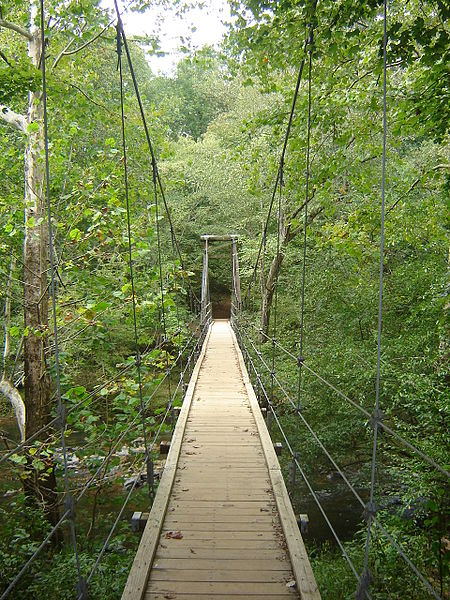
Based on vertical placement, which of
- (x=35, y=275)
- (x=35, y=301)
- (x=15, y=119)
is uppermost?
(x=15, y=119)

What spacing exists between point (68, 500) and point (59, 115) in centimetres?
459

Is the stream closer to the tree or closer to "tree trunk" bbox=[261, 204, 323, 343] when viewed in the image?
the tree

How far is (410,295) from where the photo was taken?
17.9 feet

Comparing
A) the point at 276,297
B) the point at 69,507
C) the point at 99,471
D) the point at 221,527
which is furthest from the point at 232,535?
the point at 276,297

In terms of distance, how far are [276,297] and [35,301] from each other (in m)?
2.47

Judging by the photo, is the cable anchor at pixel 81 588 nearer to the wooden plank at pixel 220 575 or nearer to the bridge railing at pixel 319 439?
the wooden plank at pixel 220 575

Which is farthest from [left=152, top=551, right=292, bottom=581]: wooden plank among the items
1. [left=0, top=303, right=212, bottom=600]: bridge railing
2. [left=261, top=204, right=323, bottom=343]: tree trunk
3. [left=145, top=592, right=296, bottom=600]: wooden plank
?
[left=261, top=204, right=323, bottom=343]: tree trunk

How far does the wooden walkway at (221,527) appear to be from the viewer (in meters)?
1.55

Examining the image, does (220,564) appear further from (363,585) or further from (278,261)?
(278,261)

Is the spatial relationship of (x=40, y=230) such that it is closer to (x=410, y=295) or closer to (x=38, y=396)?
(x=38, y=396)

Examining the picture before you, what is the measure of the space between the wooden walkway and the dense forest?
0.23 metres

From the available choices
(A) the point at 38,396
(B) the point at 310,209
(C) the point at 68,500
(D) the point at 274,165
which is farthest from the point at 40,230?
(B) the point at 310,209

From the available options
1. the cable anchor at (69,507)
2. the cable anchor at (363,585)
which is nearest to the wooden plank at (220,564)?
the cable anchor at (363,585)

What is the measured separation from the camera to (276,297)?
4980 millimetres
